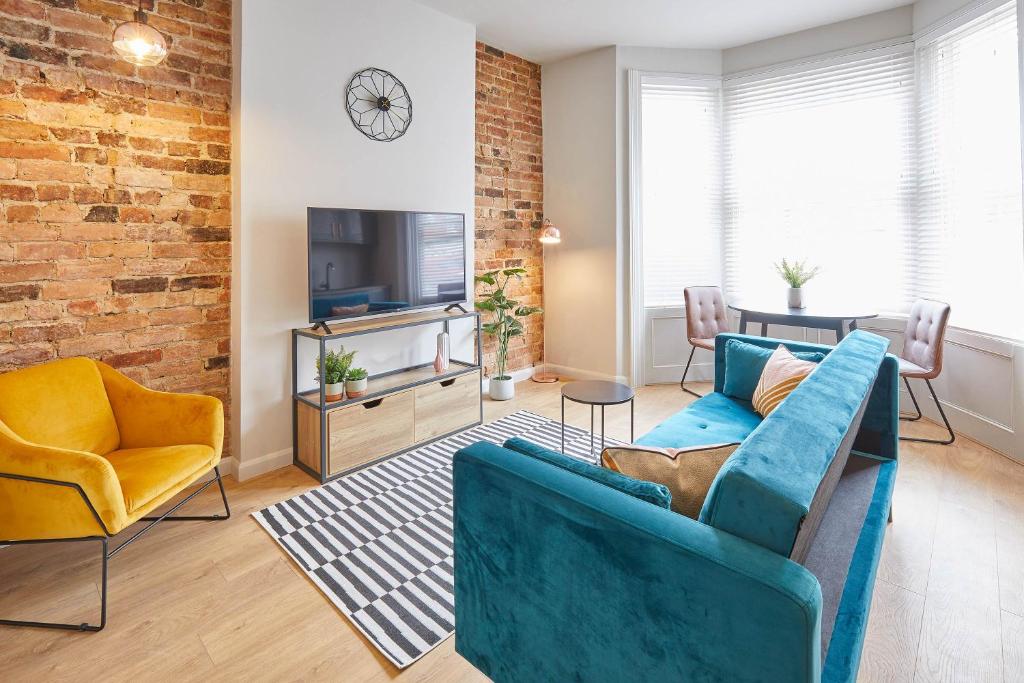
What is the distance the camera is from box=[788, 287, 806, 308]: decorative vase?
420 centimetres

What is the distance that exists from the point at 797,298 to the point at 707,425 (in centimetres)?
216

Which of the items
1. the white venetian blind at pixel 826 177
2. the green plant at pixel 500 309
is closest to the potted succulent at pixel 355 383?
the green plant at pixel 500 309

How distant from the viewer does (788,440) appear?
1236mm

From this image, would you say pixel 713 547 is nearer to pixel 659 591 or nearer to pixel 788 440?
pixel 659 591

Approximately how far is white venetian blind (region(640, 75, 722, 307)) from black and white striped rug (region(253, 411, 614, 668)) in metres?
2.24

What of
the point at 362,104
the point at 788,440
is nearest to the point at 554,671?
the point at 788,440

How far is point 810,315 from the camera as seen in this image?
3.86 m

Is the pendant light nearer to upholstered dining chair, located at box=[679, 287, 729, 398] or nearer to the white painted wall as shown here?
the white painted wall

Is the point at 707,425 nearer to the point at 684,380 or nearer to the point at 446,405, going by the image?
the point at 446,405

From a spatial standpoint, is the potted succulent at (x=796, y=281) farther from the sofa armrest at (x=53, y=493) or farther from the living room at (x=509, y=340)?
the sofa armrest at (x=53, y=493)

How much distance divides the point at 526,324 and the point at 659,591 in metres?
4.26

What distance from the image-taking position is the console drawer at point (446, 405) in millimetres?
3516

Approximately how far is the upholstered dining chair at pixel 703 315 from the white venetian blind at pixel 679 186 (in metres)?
0.29

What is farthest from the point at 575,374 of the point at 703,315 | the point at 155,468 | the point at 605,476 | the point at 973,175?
the point at 605,476
